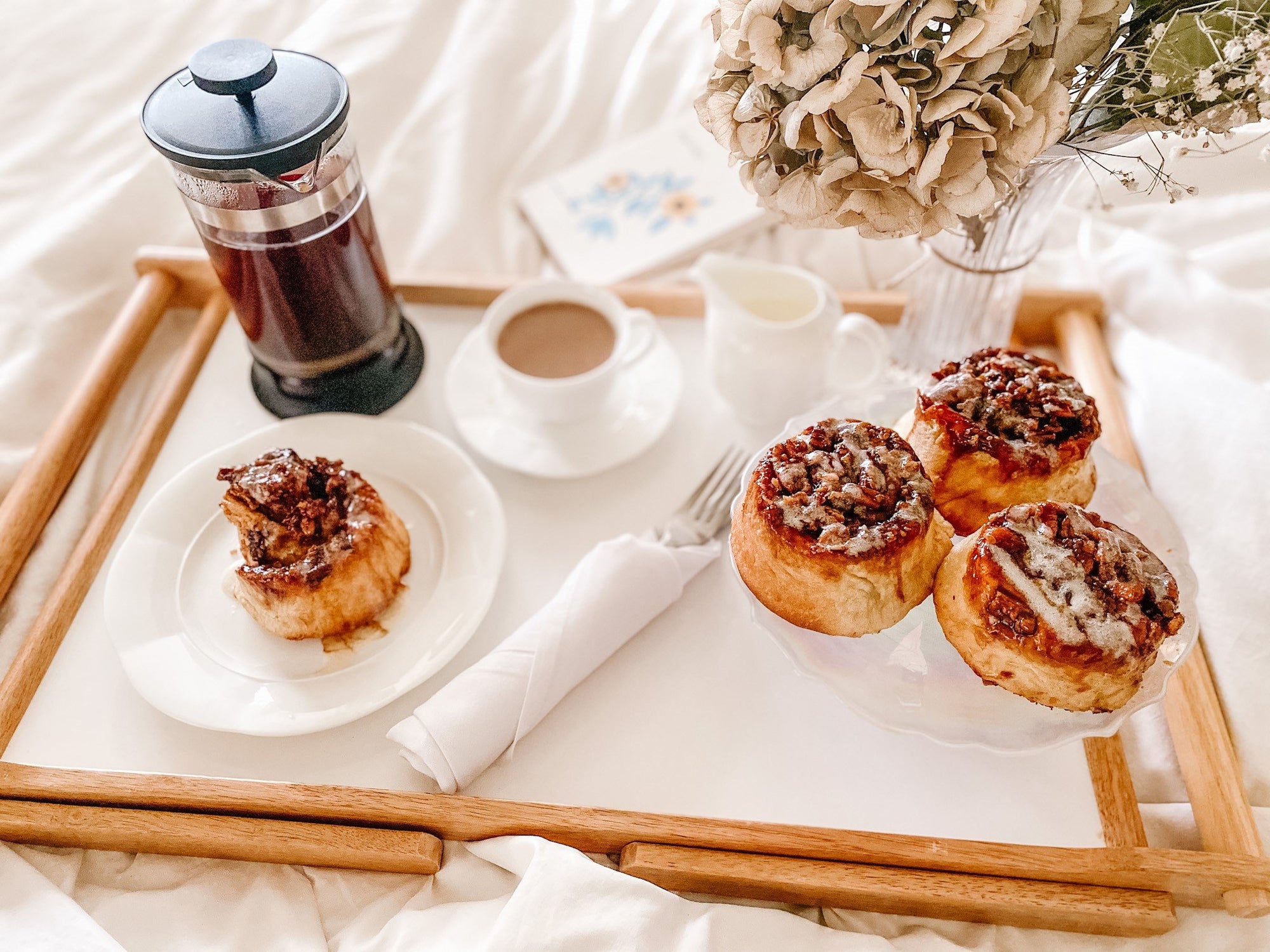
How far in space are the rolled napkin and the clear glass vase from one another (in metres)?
0.43

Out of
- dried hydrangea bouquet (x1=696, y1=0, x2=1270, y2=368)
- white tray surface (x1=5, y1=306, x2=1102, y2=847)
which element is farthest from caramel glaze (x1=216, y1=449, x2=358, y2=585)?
dried hydrangea bouquet (x1=696, y1=0, x2=1270, y2=368)

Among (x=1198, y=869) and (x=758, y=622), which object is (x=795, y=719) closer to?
(x=758, y=622)

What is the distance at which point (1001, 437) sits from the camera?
896mm

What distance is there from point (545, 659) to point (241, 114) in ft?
1.99

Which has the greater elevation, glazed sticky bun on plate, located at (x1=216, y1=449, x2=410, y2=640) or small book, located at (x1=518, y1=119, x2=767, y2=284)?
glazed sticky bun on plate, located at (x1=216, y1=449, x2=410, y2=640)

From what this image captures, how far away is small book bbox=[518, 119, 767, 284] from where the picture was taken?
150cm

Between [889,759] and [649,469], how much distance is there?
0.45 metres

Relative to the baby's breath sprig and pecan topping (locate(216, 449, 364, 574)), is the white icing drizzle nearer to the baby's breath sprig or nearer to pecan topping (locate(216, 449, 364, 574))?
the baby's breath sprig

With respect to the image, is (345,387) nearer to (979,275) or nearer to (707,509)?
(707,509)

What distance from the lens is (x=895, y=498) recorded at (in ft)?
2.77

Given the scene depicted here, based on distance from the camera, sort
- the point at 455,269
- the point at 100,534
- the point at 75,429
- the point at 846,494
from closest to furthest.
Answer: the point at 846,494 < the point at 100,534 < the point at 75,429 < the point at 455,269

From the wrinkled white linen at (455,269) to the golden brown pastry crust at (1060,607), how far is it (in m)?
0.26

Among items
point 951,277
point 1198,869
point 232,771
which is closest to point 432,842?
point 232,771

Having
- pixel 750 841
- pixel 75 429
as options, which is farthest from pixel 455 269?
pixel 750 841
